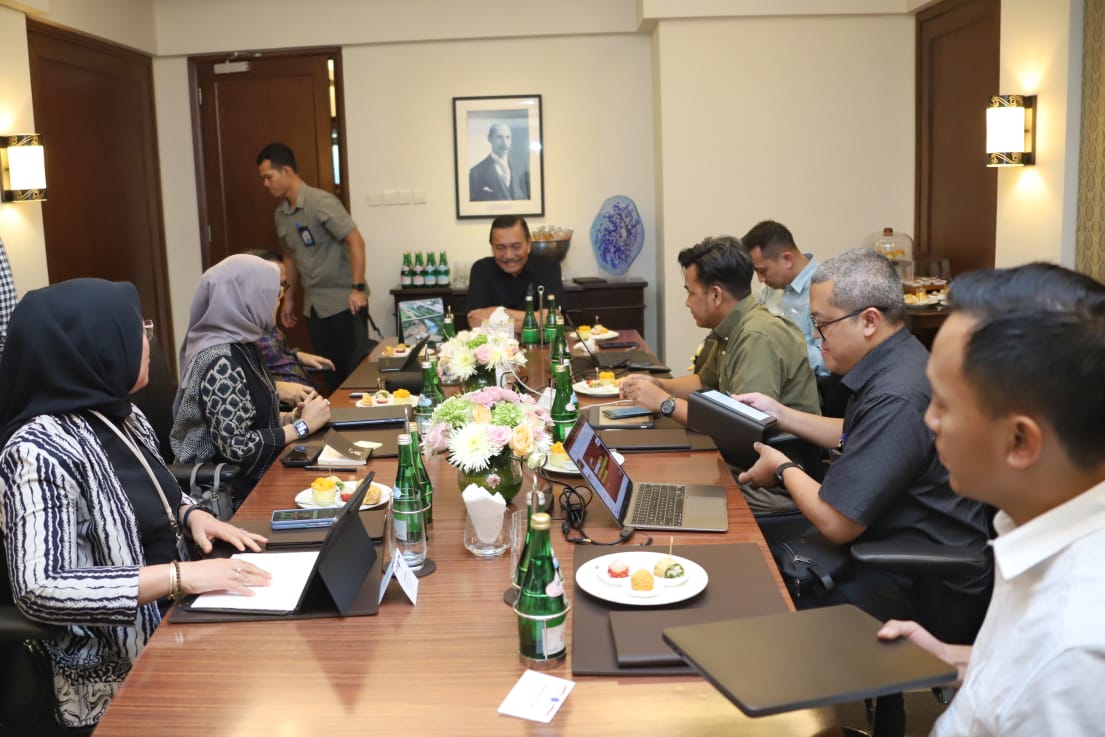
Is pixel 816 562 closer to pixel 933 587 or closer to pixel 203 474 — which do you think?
pixel 933 587

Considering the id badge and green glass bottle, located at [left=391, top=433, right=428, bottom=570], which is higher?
the id badge

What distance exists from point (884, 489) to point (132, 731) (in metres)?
1.57

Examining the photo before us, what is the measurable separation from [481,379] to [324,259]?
11.0 feet

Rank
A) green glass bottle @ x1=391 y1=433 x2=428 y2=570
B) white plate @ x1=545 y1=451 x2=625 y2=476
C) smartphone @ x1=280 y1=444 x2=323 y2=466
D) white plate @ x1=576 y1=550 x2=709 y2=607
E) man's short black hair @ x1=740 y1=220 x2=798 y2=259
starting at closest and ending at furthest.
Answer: white plate @ x1=576 y1=550 x2=709 y2=607
green glass bottle @ x1=391 y1=433 x2=428 y2=570
white plate @ x1=545 y1=451 x2=625 y2=476
smartphone @ x1=280 y1=444 x2=323 y2=466
man's short black hair @ x1=740 y1=220 x2=798 y2=259

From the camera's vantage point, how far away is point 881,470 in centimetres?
230

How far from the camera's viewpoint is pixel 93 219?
625 centimetres

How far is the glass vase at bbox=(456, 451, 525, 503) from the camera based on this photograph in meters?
2.24

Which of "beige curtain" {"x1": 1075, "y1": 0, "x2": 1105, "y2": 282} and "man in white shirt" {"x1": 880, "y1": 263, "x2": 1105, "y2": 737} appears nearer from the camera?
"man in white shirt" {"x1": 880, "y1": 263, "x2": 1105, "y2": 737}

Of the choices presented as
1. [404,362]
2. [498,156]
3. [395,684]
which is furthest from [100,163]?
[395,684]

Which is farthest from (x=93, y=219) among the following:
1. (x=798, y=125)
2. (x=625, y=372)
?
(x=798, y=125)

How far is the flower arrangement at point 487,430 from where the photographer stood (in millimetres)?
2195

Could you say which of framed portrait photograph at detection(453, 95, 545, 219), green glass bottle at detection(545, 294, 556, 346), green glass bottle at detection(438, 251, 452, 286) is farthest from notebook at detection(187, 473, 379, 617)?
framed portrait photograph at detection(453, 95, 545, 219)

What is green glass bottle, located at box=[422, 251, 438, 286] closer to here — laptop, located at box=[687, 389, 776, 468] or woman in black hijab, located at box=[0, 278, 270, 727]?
laptop, located at box=[687, 389, 776, 468]

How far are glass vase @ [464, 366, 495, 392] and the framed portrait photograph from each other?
3.72 m
